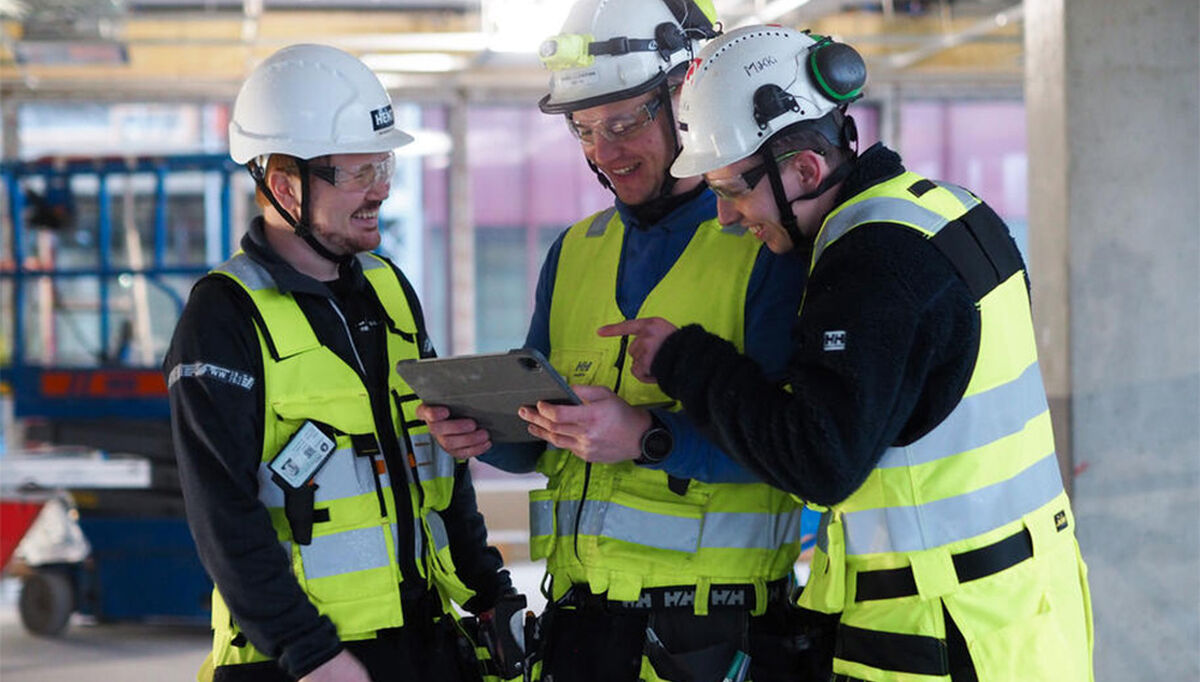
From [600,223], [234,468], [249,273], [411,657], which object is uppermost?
[600,223]

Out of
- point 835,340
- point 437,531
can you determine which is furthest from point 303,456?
point 835,340

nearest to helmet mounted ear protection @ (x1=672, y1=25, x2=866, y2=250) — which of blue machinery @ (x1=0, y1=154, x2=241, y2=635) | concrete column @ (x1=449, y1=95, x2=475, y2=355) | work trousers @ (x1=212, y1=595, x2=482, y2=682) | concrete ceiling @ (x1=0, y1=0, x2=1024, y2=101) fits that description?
work trousers @ (x1=212, y1=595, x2=482, y2=682)

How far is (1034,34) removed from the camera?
15.0 feet

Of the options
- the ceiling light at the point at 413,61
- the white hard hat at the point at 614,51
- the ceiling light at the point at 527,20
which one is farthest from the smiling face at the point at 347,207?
the ceiling light at the point at 413,61

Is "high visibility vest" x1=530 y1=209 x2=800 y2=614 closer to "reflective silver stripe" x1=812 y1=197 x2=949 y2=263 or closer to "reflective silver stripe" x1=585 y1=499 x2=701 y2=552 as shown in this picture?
"reflective silver stripe" x1=585 y1=499 x2=701 y2=552

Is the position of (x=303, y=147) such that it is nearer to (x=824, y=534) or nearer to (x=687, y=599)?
(x=687, y=599)

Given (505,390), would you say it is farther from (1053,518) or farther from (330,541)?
(1053,518)

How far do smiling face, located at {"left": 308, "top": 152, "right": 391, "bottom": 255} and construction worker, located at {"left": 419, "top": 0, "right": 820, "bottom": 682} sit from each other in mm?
380

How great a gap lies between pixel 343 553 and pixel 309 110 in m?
0.83

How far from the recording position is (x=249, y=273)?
92.7 inches

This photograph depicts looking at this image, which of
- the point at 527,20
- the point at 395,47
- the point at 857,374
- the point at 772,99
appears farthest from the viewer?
the point at 395,47

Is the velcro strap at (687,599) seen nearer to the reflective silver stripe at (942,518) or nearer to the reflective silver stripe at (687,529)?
the reflective silver stripe at (687,529)

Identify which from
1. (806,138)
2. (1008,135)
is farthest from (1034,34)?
(1008,135)

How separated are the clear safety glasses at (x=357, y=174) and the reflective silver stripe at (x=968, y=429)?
1.17 m
